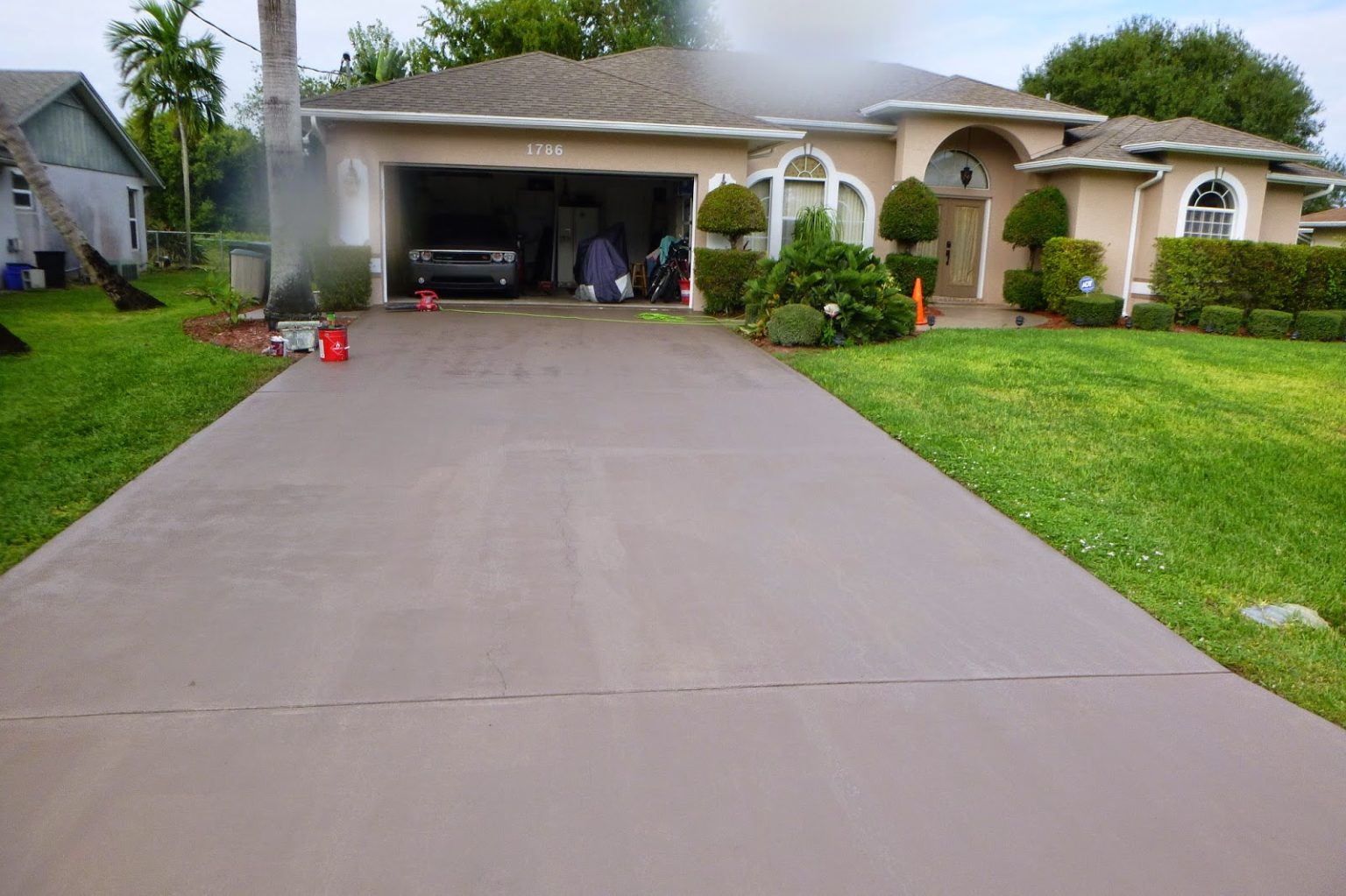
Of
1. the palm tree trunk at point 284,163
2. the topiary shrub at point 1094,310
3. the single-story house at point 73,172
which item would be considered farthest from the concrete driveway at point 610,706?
the single-story house at point 73,172

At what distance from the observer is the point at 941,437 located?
8438mm

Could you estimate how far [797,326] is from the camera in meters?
13.2

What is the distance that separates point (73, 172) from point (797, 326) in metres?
18.3

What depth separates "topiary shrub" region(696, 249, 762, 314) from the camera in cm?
1630

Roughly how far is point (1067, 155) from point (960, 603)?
15.3 meters

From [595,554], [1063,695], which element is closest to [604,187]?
[595,554]

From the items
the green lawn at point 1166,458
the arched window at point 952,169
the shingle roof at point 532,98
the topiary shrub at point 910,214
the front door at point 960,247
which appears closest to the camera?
the green lawn at point 1166,458

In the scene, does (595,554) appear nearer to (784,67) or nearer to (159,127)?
(784,67)

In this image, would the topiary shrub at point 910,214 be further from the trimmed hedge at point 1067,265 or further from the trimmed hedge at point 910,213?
the trimmed hedge at point 1067,265

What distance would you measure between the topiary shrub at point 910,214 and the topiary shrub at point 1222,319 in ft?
15.5

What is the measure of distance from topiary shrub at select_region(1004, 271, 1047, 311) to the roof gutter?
1501 millimetres

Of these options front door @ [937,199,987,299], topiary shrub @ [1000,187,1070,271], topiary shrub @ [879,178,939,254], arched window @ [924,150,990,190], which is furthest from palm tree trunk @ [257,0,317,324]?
topiary shrub @ [1000,187,1070,271]

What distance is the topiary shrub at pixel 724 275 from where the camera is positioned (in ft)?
53.5

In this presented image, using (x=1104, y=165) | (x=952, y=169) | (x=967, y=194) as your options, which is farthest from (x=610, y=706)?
(x=952, y=169)
